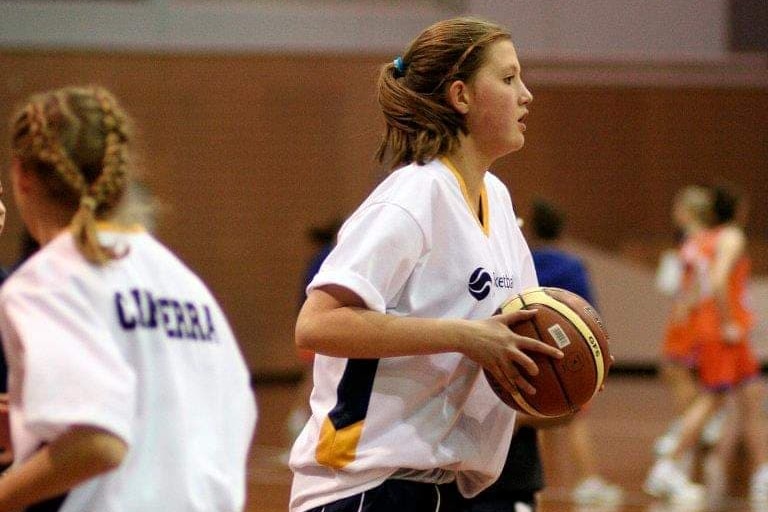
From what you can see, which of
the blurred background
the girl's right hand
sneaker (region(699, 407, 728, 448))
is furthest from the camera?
the blurred background

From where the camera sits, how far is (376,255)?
246cm

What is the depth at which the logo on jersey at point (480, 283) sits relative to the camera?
2.59 m

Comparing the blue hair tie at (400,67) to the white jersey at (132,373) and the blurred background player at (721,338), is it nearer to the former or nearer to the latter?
the white jersey at (132,373)

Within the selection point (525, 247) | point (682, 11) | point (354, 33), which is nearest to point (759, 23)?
point (682, 11)

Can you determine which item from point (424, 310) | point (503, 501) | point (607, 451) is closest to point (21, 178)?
point (424, 310)

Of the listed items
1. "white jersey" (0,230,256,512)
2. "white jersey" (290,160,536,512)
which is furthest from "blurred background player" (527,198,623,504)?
"white jersey" (0,230,256,512)

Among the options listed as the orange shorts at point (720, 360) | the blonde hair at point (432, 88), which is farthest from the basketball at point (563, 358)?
the orange shorts at point (720, 360)

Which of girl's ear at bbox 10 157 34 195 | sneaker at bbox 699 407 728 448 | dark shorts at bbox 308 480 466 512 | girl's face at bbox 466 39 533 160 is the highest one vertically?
girl's ear at bbox 10 157 34 195

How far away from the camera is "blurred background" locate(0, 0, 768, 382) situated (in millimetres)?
13445

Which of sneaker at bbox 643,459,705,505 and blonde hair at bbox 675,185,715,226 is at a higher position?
blonde hair at bbox 675,185,715,226

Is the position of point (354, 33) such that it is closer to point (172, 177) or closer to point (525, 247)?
point (172, 177)

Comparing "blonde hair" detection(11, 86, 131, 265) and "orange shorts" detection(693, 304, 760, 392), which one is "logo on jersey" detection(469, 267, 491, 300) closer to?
"blonde hair" detection(11, 86, 131, 265)

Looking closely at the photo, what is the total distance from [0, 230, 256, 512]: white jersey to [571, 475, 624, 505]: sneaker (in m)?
5.54

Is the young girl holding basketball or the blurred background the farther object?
the blurred background
